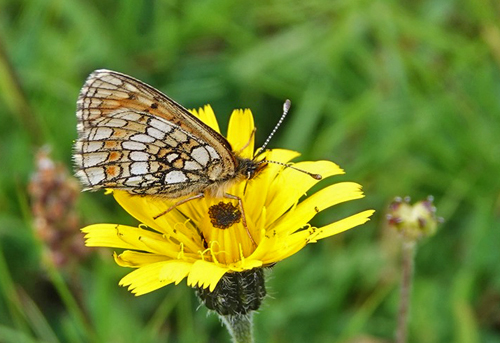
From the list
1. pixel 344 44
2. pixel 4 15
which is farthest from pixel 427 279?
pixel 4 15

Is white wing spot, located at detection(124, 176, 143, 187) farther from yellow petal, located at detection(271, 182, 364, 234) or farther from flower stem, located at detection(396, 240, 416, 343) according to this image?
flower stem, located at detection(396, 240, 416, 343)

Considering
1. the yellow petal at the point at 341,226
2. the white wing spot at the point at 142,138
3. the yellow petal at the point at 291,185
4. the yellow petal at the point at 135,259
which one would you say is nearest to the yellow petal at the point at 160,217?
the yellow petal at the point at 135,259

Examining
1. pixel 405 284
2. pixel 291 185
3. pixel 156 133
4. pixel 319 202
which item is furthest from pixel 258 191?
pixel 405 284

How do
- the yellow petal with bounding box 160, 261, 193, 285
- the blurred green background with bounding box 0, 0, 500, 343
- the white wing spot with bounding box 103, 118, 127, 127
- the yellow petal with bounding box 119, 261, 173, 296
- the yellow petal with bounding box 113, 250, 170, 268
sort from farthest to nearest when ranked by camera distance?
1. the blurred green background with bounding box 0, 0, 500, 343
2. the white wing spot with bounding box 103, 118, 127, 127
3. the yellow petal with bounding box 113, 250, 170, 268
4. the yellow petal with bounding box 119, 261, 173, 296
5. the yellow petal with bounding box 160, 261, 193, 285

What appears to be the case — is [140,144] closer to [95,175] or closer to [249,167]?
[95,175]

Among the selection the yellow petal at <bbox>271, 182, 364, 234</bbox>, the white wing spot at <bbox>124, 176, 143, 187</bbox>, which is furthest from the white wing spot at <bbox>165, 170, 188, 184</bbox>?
the yellow petal at <bbox>271, 182, 364, 234</bbox>

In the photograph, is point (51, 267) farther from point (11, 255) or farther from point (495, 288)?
point (495, 288)
